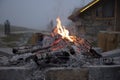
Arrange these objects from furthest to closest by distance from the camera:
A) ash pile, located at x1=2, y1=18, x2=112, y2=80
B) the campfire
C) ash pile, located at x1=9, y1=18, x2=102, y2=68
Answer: the campfire → ash pile, located at x1=9, y1=18, x2=102, y2=68 → ash pile, located at x1=2, y1=18, x2=112, y2=80

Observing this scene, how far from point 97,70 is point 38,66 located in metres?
1.43

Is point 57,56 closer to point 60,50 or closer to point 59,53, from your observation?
point 59,53

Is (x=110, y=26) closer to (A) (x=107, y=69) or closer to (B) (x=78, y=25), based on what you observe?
(B) (x=78, y=25)

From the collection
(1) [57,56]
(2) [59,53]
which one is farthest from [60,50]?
(1) [57,56]

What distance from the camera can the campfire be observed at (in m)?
7.18

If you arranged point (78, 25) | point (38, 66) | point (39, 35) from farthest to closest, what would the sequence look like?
point (78, 25) → point (39, 35) → point (38, 66)

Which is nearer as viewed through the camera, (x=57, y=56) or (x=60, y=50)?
(x=57, y=56)

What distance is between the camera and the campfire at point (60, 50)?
718 centimetres

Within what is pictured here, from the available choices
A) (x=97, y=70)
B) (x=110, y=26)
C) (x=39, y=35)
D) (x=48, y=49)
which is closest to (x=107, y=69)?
(x=97, y=70)

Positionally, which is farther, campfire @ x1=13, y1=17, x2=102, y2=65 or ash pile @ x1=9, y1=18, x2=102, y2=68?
campfire @ x1=13, y1=17, x2=102, y2=65

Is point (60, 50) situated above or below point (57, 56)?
above

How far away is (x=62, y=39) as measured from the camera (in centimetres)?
855

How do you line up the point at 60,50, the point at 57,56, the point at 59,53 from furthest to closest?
the point at 60,50, the point at 59,53, the point at 57,56

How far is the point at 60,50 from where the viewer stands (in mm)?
7621
